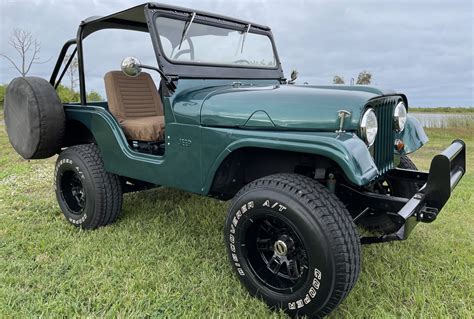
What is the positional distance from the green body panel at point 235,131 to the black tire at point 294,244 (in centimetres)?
23

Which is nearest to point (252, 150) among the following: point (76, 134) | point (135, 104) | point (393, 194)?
point (393, 194)

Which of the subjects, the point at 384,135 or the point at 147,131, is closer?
the point at 384,135

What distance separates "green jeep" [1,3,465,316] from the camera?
2.08 metres

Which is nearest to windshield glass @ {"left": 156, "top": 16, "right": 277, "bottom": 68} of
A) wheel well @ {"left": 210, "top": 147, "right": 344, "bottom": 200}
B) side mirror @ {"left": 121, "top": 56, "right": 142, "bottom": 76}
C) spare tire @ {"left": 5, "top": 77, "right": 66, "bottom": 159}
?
side mirror @ {"left": 121, "top": 56, "right": 142, "bottom": 76}

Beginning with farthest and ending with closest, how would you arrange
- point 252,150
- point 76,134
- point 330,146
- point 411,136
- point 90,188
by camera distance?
point 76,134, point 90,188, point 411,136, point 252,150, point 330,146

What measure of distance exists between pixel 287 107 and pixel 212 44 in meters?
1.40

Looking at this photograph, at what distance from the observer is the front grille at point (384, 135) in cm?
245

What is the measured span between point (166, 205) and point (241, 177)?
5.26 ft

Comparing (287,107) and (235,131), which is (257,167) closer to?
(235,131)

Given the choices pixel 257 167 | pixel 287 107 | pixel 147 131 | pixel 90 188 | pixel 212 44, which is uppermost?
pixel 212 44

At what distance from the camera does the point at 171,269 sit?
277 centimetres

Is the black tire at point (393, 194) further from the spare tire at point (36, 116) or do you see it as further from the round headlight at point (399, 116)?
the spare tire at point (36, 116)

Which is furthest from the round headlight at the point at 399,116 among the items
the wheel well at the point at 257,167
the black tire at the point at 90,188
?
the black tire at the point at 90,188

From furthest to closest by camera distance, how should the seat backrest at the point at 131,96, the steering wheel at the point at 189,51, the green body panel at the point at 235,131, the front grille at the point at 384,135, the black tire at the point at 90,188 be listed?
the seat backrest at the point at 131,96 → the black tire at the point at 90,188 → the steering wheel at the point at 189,51 → the front grille at the point at 384,135 → the green body panel at the point at 235,131
